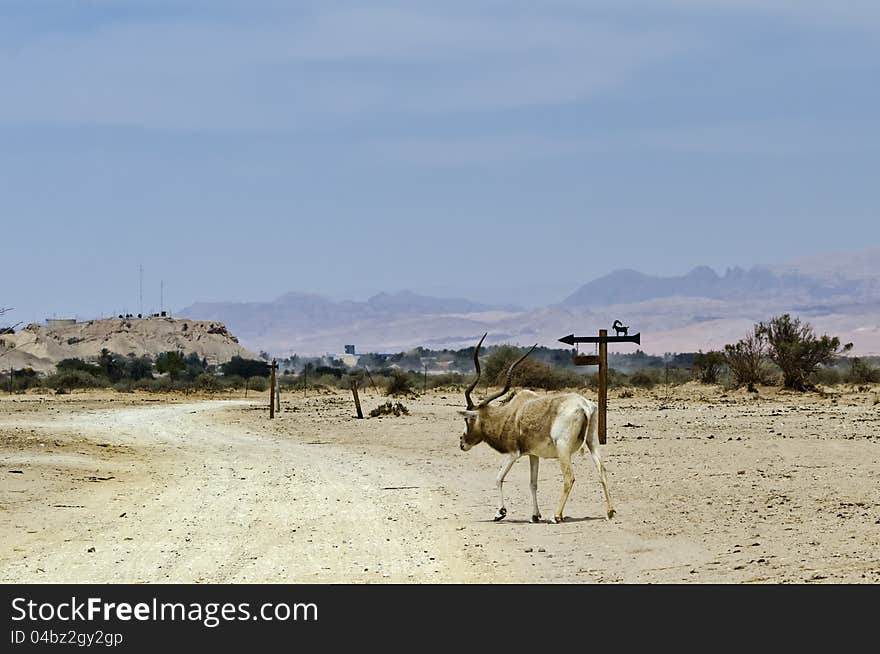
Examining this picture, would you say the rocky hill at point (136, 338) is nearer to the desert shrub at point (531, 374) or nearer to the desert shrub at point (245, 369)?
the desert shrub at point (245, 369)

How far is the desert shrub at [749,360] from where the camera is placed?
194 feet

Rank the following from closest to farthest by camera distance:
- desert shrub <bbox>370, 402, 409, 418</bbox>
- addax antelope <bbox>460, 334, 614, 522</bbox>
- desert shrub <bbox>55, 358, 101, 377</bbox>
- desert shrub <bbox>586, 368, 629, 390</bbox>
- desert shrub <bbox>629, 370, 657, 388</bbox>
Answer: addax antelope <bbox>460, 334, 614, 522</bbox>
desert shrub <bbox>370, 402, 409, 418</bbox>
desert shrub <bbox>586, 368, 629, 390</bbox>
desert shrub <bbox>629, 370, 657, 388</bbox>
desert shrub <bbox>55, 358, 101, 377</bbox>

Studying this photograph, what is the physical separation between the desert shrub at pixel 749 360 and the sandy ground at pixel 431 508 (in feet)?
66.1

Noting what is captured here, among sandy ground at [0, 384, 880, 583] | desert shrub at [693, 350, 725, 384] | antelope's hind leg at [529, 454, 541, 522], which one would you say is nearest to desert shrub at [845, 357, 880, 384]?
desert shrub at [693, 350, 725, 384]

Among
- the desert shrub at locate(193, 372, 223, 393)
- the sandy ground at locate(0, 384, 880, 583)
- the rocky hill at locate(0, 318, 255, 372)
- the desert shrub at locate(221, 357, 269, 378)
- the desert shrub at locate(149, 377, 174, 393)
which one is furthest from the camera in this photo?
the rocky hill at locate(0, 318, 255, 372)

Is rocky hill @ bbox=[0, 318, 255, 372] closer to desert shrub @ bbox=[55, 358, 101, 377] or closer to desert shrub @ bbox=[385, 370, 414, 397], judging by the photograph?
desert shrub @ bbox=[55, 358, 101, 377]

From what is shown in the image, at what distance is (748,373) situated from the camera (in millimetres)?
58969

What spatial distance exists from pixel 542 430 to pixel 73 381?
7615 cm

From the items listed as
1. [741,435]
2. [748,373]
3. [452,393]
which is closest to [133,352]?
[452,393]

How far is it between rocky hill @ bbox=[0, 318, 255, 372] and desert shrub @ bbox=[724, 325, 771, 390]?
10236cm

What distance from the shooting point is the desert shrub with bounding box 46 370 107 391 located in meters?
87.5

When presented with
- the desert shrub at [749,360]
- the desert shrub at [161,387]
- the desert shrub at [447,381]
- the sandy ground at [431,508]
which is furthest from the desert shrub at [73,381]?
the sandy ground at [431,508]
